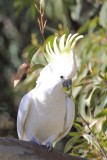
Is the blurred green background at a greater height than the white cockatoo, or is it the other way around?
the white cockatoo

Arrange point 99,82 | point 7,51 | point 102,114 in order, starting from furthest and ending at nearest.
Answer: point 7,51 → point 99,82 → point 102,114

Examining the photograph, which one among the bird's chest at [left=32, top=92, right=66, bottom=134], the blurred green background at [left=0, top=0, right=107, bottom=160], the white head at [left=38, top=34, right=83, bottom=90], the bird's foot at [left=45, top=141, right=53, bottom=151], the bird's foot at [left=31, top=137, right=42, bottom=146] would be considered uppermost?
the white head at [left=38, top=34, right=83, bottom=90]

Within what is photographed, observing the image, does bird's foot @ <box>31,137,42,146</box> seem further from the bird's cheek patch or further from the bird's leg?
the bird's cheek patch

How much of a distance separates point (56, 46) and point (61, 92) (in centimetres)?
19

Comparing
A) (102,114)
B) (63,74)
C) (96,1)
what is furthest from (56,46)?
(96,1)

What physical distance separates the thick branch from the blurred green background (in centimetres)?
27

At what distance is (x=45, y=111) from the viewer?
263cm

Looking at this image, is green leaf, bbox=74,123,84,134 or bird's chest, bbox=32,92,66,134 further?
green leaf, bbox=74,123,84,134

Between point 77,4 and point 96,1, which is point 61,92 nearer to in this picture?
point 96,1

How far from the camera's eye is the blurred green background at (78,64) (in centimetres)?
304

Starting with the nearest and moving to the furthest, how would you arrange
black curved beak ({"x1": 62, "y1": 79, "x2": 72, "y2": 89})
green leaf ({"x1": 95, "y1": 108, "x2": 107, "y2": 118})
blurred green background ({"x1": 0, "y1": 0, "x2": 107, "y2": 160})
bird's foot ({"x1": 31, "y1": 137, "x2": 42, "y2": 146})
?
black curved beak ({"x1": 62, "y1": 79, "x2": 72, "y2": 89}) < bird's foot ({"x1": 31, "y1": 137, "x2": 42, "y2": 146}) < green leaf ({"x1": 95, "y1": 108, "x2": 107, "y2": 118}) < blurred green background ({"x1": 0, "y1": 0, "x2": 107, "y2": 160})

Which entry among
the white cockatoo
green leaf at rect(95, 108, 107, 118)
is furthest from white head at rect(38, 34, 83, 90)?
green leaf at rect(95, 108, 107, 118)

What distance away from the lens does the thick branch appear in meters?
2.56

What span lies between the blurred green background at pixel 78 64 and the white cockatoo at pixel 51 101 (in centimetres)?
13
